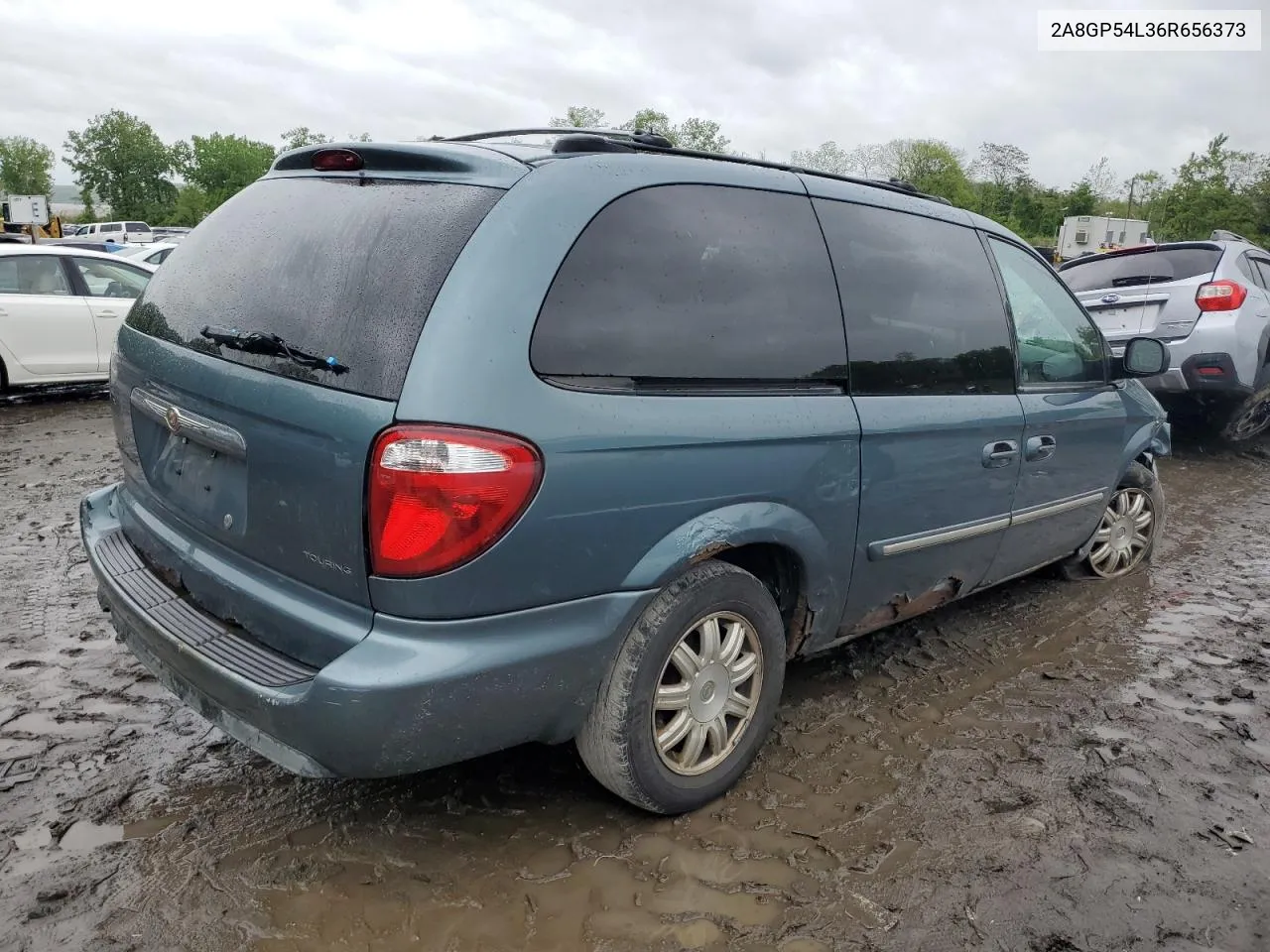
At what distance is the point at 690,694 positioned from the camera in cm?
247

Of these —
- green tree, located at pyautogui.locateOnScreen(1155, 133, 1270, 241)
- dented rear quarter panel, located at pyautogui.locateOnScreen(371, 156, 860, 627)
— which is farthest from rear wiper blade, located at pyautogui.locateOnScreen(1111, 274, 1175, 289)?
green tree, located at pyautogui.locateOnScreen(1155, 133, 1270, 241)

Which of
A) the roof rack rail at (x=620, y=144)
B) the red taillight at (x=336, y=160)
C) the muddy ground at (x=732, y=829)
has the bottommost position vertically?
the muddy ground at (x=732, y=829)

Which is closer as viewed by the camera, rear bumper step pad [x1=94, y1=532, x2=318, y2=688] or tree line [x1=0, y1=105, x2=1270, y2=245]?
rear bumper step pad [x1=94, y1=532, x2=318, y2=688]

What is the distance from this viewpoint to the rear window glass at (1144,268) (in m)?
7.20

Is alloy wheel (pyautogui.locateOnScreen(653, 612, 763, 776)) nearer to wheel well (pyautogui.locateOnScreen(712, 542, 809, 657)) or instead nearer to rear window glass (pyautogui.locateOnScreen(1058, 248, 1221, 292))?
wheel well (pyautogui.locateOnScreen(712, 542, 809, 657))

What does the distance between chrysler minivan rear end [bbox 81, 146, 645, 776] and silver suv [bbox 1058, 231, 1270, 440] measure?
5931 mm

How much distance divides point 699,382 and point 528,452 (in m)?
0.60

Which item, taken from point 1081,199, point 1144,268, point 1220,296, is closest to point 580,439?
point 1220,296

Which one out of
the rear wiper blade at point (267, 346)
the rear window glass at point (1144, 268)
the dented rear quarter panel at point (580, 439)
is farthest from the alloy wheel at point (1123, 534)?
the rear wiper blade at point (267, 346)

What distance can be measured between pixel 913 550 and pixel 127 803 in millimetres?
2523

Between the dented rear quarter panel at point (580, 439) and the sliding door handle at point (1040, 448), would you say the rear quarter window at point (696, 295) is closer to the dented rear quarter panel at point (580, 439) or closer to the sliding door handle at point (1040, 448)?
the dented rear quarter panel at point (580, 439)

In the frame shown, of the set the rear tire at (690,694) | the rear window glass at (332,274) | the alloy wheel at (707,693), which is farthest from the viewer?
the alloy wheel at (707,693)

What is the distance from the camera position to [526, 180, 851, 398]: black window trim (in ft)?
7.00

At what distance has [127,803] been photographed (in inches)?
100
